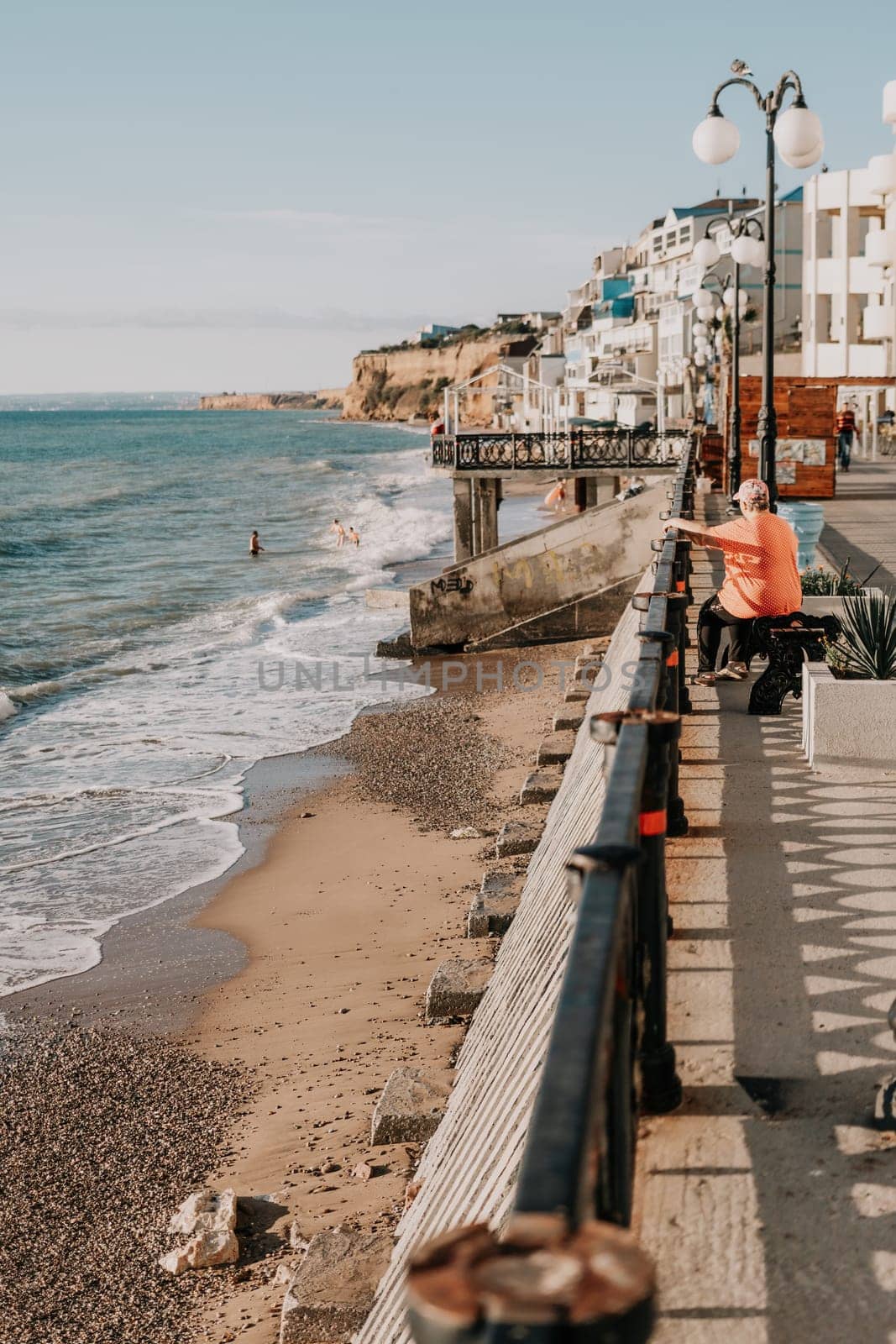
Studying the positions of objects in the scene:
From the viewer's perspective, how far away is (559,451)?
3584 centimetres

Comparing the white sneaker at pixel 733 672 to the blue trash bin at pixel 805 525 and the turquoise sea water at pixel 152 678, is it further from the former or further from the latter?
the turquoise sea water at pixel 152 678

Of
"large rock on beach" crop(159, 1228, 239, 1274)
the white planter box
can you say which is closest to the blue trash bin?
the white planter box

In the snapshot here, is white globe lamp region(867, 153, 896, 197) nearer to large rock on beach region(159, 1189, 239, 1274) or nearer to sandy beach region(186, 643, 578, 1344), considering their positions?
sandy beach region(186, 643, 578, 1344)

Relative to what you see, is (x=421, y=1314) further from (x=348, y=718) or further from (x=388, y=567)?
(x=388, y=567)

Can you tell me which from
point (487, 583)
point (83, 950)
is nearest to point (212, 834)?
point (83, 950)

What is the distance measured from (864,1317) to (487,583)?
71.1 ft

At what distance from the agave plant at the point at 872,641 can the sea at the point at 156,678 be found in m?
6.43

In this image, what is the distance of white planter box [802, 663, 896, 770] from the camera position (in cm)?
698

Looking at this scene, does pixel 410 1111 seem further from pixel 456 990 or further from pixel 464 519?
pixel 464 519

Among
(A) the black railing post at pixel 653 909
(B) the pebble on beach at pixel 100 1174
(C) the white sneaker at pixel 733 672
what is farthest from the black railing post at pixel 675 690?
(B) the pebble on beach at pixel 100 1174

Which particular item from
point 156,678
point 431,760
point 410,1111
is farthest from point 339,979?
point 156,678

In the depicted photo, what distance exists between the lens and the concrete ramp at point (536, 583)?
2414 centimetres

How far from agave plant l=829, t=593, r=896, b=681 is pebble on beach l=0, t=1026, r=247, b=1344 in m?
4.37

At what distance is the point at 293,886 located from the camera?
12.3 metres
